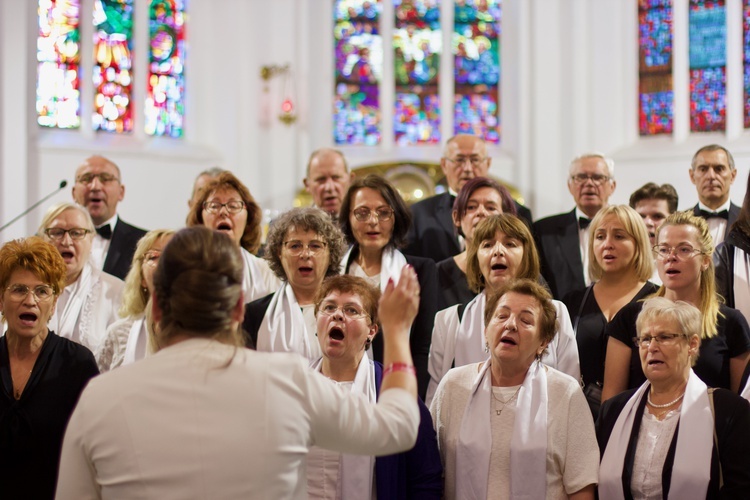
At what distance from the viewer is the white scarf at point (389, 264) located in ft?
16.1

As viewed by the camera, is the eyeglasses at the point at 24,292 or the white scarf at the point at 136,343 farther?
the white scarf at the point at 136,343

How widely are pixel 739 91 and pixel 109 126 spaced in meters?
6.54

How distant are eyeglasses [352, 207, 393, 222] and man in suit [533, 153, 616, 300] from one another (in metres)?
0.98

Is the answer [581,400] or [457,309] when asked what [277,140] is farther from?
[581,400]

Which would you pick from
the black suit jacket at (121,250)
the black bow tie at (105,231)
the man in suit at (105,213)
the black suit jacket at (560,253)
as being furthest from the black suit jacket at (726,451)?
the black bow tie at (105,231)

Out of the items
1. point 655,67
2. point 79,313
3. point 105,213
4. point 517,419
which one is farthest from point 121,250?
point 655,67

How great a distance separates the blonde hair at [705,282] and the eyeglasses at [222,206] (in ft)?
6.60

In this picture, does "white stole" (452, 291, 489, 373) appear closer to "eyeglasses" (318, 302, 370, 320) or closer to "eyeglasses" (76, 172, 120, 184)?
"eyeglasses" (318, 302, 370, 320)

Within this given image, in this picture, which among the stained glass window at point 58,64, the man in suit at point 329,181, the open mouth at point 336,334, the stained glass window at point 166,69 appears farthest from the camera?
the stained glass window at point 166,69

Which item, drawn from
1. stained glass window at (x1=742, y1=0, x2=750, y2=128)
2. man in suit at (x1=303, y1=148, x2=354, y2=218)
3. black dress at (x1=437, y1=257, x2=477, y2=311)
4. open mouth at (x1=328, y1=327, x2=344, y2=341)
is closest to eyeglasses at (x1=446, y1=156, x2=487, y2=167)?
man in suit at (x1=303, y1=148, x2=354, y2=218)

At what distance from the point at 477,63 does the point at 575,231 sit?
21.9 feet

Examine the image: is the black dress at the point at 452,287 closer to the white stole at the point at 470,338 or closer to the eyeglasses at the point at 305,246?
the white stole at the point at 470,338

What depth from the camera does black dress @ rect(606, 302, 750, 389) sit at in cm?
425

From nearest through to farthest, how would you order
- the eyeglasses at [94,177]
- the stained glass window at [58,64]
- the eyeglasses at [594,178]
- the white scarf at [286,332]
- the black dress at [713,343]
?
1. the black dress at [713,343]
2. the white scarf at [286,332]
3. the eyeglasses at [594,178]
4. the eyeglasses at [94,177]
5. the stained glass window at [58,64]
